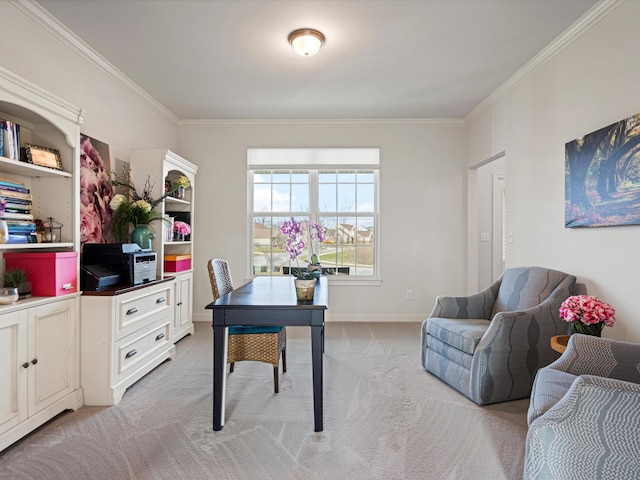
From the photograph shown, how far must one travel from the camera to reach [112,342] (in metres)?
2.43

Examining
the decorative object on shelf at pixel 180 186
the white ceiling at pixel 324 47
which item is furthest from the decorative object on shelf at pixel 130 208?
the white ceiling at pixel 324 47

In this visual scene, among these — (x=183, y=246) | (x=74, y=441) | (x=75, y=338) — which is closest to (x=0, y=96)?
(x=75, y=338)

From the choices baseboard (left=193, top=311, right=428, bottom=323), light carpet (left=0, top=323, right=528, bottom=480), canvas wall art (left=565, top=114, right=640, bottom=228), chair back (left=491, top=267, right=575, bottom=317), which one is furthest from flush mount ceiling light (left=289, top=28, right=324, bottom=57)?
baseboard (left=193, top=311, right=428, bottom=323)

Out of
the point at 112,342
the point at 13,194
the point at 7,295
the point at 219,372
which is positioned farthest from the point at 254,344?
the point at 13,194

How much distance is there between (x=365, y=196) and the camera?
4.82 metres

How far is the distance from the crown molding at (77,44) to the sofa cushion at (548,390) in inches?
147

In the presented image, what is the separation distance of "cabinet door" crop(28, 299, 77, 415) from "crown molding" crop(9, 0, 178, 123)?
77.2 inches

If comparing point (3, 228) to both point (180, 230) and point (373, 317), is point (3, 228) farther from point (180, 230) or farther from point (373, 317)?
point (373, 317)

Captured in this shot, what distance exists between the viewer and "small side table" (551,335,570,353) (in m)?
2.10

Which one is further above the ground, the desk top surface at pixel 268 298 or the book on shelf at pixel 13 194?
the book on shelf at pixel 13 194

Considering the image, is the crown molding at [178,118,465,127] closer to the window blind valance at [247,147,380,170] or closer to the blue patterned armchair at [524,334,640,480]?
the window blind valance at [247,147,380,170]

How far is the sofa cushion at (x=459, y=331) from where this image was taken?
249 cm

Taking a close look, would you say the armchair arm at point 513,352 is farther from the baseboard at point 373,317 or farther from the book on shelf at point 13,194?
the book on shelf at point 13,194

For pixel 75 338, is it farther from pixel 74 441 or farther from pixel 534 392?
pixel 534 392
